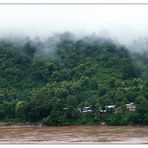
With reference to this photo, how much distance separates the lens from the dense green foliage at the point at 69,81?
20.4m

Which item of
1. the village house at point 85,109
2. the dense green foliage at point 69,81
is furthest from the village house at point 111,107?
the village house at point 85,109

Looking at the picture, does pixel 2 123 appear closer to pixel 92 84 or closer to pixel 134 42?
pixel 92 84

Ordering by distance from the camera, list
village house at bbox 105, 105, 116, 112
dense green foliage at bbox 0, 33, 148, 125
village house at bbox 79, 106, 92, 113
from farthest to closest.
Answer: village house at bbox 79, 106, 92, 113, village house at bbox 105, 105, 116, 112, dense green foliage at bbox 0, 33, 148, 125

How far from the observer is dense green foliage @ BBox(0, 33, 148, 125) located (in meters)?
20.4

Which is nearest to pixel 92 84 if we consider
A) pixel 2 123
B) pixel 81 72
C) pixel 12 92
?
pixel 81 72

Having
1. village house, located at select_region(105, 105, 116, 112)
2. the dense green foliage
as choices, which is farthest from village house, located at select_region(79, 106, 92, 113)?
village house, located at select_region(105, 105, 116, 112)

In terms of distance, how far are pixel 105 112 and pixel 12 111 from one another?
4.07 metres

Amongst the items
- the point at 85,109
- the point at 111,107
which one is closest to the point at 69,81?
the point at 85,109

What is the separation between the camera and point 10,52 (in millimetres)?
27953

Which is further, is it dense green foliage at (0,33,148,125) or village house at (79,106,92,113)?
village house at (79,106,92,113)

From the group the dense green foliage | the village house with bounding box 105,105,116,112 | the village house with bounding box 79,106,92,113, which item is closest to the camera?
the dense green foliage

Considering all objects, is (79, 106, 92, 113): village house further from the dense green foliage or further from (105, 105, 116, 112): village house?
(105, 105, 116, 112): village house

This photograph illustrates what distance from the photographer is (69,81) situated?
25.8 metres

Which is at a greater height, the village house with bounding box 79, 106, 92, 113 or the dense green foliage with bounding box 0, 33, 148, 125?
the dense green foliage with bounding box 0, 33, 148, 125
